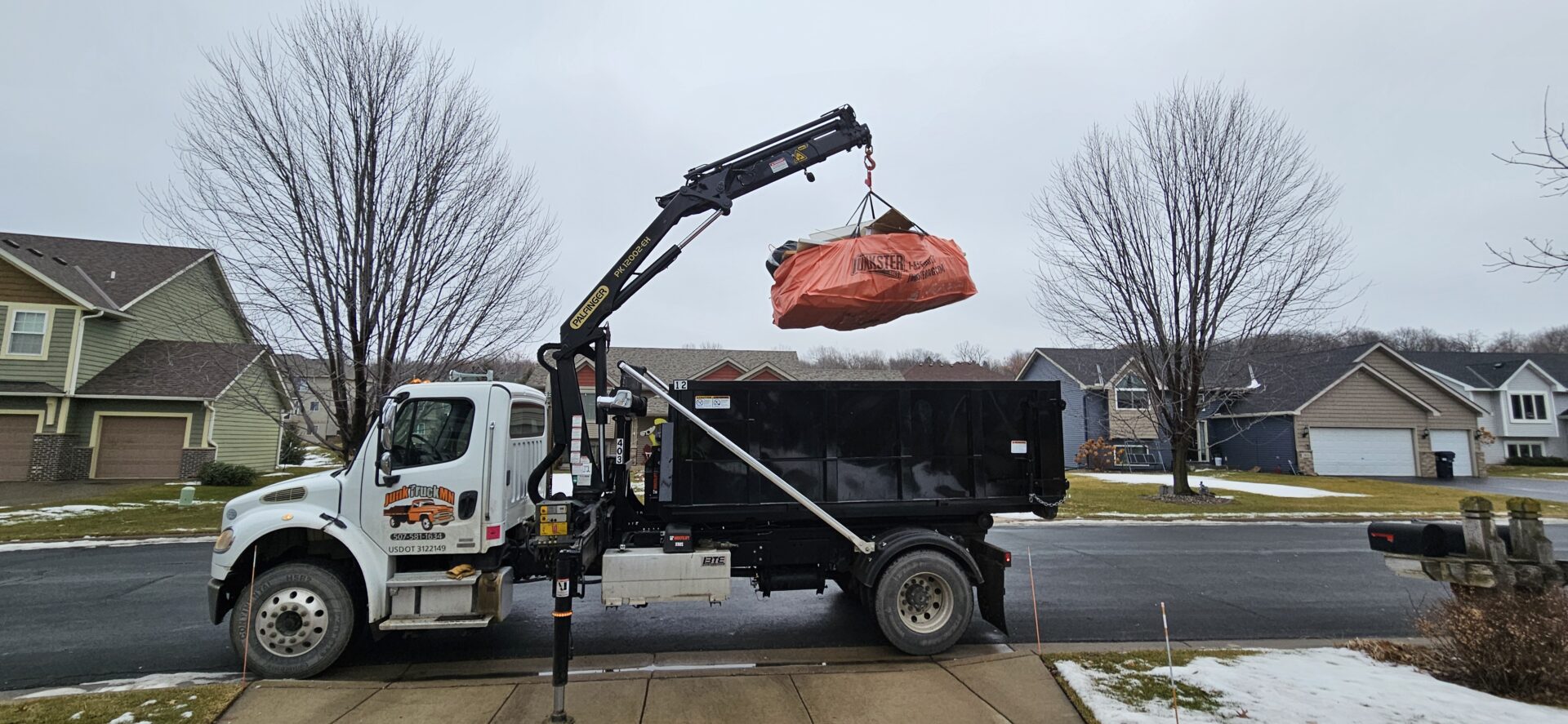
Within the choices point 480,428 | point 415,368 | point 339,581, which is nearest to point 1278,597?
point 480,428

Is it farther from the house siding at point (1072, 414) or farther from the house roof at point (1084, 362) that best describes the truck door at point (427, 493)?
the house siding at point (1072, 414)

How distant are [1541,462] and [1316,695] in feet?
155

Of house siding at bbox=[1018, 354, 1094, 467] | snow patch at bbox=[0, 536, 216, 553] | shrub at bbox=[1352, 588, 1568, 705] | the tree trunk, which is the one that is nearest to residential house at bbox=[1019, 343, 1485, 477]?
house siding at bbox=[1018, 354, 1094, 467]

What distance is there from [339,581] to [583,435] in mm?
2130

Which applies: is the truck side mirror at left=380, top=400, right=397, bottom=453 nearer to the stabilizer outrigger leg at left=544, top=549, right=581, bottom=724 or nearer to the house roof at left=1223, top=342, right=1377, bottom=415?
the stabilizer outrigger leg at left=544, top=549, right=581, bottom=724

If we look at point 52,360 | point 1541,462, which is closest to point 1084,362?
point 1541,462

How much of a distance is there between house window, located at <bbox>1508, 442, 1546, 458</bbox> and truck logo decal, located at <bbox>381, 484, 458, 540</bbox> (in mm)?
55029

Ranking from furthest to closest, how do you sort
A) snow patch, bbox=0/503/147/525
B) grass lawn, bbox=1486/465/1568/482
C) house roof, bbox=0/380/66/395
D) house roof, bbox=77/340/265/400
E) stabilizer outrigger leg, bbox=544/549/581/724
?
1. grass lawn, bbox=1486/465/1568/482
2. house roof, bbox=77/340/265/400
3. house roof, bbox=0/380/66/395
4. snow patch, bbox=0/503/147/525
5. stabilizer outrigger leg, bbox=544/549/581/724

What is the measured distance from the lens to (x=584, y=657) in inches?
231

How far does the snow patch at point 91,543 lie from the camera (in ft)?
37.6

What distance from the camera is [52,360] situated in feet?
66.3

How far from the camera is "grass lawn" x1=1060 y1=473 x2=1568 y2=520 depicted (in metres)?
A: 16.2

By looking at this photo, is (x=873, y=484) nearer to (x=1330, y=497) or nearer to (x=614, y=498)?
(x=614, y=498)

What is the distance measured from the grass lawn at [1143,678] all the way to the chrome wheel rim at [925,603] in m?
0.87
